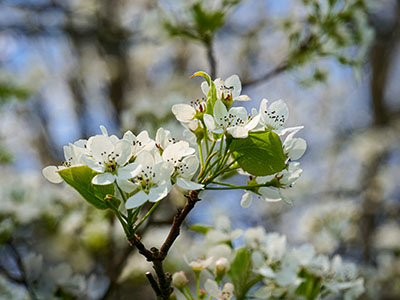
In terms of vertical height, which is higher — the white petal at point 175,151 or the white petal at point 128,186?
the white petal at point 175,151

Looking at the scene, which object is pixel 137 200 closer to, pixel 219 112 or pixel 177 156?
pixel 177 156

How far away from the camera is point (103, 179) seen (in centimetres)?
80

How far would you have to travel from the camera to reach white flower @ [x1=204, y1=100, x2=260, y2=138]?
797mm

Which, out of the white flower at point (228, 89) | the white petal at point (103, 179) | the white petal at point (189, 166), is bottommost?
the white petal at point (103, 179)

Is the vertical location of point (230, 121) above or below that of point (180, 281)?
above

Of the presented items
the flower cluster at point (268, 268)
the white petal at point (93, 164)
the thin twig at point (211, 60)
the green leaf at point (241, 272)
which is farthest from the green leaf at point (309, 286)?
the thin twig at point (211, 60)

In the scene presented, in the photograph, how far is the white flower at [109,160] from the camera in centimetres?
80

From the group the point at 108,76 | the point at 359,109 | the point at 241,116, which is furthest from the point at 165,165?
the point at 359,109

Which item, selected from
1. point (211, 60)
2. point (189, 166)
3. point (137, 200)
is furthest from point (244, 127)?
point (211, 60)

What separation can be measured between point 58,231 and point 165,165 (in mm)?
1601

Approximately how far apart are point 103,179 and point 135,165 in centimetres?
7

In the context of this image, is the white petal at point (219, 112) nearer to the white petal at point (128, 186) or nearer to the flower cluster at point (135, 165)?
the flower cluster at point (135, 165)

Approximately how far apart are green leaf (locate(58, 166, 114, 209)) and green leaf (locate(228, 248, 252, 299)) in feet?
1.65

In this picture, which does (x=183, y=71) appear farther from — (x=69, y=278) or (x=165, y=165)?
(x=165, y=165)
